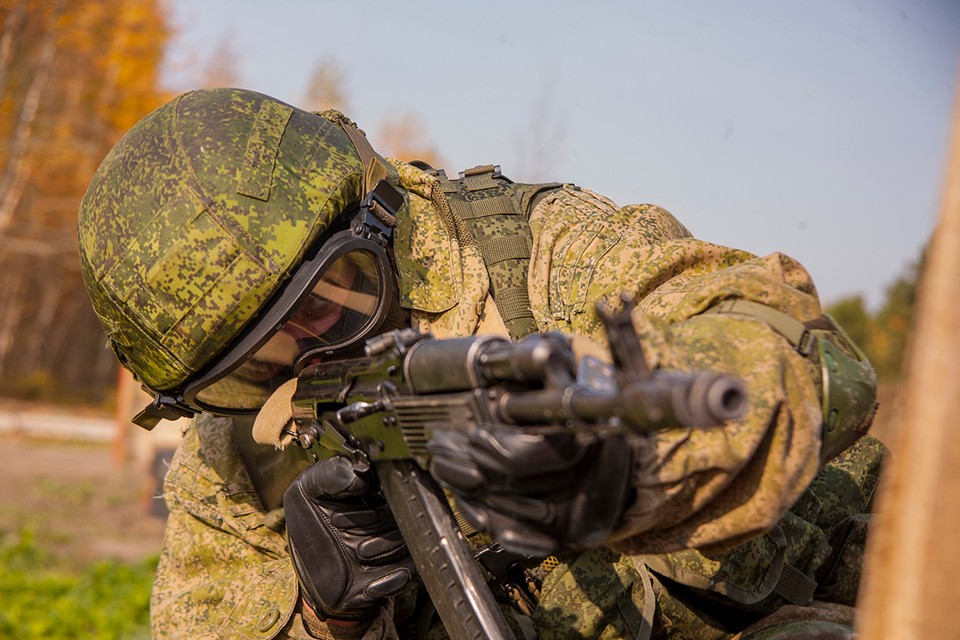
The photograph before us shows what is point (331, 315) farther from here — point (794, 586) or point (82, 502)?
point (82, 502)

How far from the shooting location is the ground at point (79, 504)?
8.95 metres

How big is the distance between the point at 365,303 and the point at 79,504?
9.60 metres

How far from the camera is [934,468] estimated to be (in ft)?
3.85

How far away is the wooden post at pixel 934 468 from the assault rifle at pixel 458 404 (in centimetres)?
33

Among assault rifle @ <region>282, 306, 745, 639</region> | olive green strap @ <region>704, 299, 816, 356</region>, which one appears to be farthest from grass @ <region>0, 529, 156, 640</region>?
olive green strap @ <region>704, 299, 816, 356</region>

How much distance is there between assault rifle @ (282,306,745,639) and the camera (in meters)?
1.55

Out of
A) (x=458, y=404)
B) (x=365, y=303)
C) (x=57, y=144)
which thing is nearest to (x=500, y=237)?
(x=365, y=303)

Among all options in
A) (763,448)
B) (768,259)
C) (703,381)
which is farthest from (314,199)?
(703,381)

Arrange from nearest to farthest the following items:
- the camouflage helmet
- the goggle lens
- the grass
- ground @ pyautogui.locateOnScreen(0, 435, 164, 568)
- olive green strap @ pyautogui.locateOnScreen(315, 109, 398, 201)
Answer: the camouflage helmet, the goggle lens, olive green strap @ pyautogui.locateOnScreen(315, 109, 398, 201), the grass, ground @ pyautogui.locateOnScreen(0, 435, 164, 568)

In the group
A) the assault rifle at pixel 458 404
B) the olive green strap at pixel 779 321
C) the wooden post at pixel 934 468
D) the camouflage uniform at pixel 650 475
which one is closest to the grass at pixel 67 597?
the camouflage uniform at pixel 650 475

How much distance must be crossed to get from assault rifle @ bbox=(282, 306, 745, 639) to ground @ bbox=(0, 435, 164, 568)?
4862mm

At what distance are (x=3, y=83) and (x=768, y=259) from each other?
9672 mm

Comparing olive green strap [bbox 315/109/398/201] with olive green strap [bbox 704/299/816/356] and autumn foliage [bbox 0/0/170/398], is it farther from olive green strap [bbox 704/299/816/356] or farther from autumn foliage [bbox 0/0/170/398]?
autumn foliage [bbox 0/0/170/398]

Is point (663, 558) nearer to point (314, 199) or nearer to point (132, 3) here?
point (314, 199)
